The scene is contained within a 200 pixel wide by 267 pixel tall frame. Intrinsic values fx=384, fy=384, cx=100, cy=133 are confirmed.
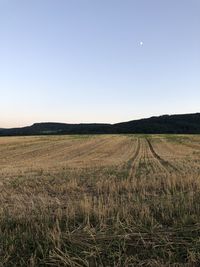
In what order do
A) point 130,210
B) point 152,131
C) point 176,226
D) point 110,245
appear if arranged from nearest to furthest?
point 110,245, point 176,226, point 130,210, point 152,131

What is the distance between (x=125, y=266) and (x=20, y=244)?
1.84m

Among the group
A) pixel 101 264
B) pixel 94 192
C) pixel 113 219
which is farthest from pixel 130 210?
pixel 94 192

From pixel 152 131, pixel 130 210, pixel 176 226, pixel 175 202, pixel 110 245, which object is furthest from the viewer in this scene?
pixel 152 131

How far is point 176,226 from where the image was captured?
6805 mm

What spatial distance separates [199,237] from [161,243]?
25.2 inches

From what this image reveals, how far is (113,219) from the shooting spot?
7074 mm

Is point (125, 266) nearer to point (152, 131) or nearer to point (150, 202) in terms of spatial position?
point (150, 202)

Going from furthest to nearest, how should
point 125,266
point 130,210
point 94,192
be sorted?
point 94,192
point 130,210
point 125,266

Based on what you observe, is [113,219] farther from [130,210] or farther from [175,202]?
[175,202]

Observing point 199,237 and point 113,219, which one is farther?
point 113,219

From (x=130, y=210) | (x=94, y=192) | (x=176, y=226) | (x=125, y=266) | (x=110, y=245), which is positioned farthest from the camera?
(x=94, y=192)

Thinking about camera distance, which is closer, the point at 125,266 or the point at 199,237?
the point at 125,266

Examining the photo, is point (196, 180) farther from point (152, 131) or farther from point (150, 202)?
point (152, 131)

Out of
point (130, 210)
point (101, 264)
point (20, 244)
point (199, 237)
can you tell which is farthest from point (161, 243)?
point (20, 244)
